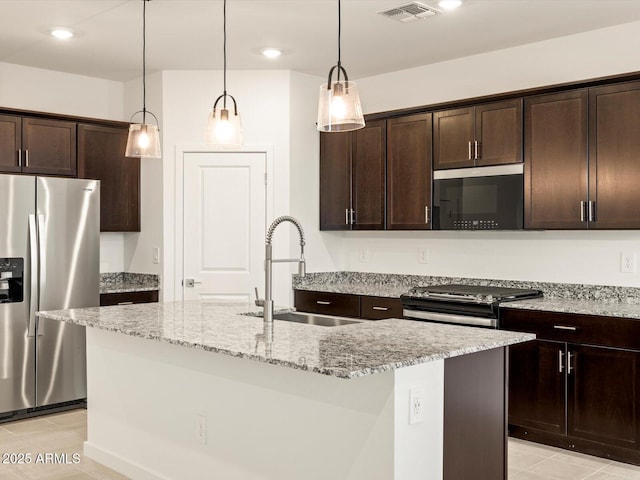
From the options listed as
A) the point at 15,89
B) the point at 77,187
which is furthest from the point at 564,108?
the point at 15,89

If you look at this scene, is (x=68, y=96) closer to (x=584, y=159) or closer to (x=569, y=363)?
(x=584, y=159)

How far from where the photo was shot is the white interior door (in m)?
5.55

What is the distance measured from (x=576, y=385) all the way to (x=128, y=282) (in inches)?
150

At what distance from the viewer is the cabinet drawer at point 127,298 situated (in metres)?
5.31

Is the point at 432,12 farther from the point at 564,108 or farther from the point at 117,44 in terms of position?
the point at 117,44

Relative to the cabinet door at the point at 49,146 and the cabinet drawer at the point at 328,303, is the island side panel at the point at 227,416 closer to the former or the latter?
the cabinet door at the point at 49,146

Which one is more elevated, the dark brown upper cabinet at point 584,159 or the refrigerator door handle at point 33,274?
the dark brown upper cabinet at point 584,159

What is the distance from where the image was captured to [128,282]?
5953 mm

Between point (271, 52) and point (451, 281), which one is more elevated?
point (271, 52)

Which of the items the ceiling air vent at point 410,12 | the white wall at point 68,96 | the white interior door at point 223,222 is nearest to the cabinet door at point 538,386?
the ceiling air vent at point 410,12

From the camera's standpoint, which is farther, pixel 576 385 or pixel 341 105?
pixel 576 385

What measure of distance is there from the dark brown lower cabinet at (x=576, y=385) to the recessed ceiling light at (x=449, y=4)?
1.89 m

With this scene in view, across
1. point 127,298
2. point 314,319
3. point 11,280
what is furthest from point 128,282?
point 314,319

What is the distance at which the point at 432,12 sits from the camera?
13.2 ft
